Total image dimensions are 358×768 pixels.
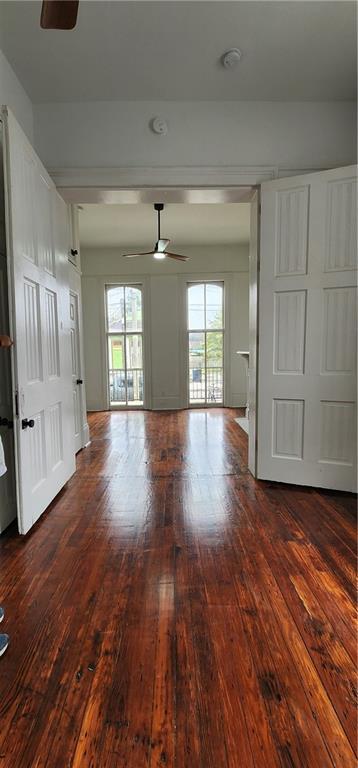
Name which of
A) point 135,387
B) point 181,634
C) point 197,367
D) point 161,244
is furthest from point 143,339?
point 181,634

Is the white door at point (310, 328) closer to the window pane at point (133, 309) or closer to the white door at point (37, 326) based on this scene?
the white door at point (37, 326)

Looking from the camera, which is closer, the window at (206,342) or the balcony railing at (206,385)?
the window at (206,342)

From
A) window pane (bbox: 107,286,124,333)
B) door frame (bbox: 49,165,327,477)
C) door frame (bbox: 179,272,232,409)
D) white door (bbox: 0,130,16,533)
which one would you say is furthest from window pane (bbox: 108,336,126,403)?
white door (bbox: 0,130,16,533)

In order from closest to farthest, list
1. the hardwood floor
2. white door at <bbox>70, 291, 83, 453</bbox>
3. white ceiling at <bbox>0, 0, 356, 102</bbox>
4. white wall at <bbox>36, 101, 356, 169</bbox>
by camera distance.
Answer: the hardwood floor
white ceiling at <bbox>0, 0, 356, 102</bbox>
white wall at <bbox>36, 101, 356, 169</bbox>
white door at <bbox>70, 291, 83, 453</bbox>

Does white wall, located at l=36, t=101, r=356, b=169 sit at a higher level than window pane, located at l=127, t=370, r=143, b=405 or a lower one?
higher

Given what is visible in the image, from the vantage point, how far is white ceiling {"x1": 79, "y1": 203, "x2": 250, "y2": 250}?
5.20 meters

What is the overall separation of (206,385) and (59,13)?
6.64m

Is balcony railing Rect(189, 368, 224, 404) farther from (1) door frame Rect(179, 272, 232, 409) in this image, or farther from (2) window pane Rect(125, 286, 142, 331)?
(2) window pane Rect(125, 286, 142, 331)

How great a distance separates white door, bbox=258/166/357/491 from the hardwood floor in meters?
0.41

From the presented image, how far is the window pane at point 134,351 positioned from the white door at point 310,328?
4821 mm

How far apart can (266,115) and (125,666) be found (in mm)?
3798

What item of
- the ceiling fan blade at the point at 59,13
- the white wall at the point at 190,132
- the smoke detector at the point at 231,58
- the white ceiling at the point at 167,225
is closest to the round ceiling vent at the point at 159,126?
the white wall at the point at 190,132

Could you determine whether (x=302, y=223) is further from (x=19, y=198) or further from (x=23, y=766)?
(x=23, y=766)

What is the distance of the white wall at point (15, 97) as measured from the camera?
94.1 inches
